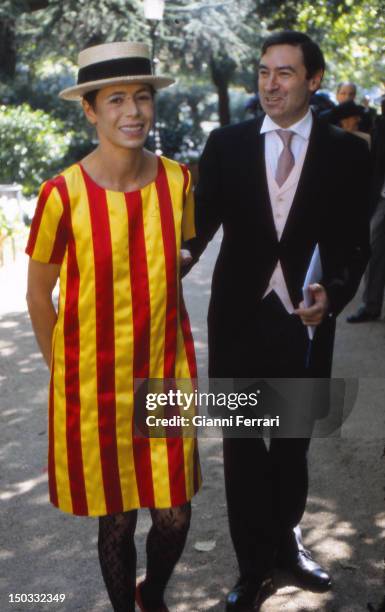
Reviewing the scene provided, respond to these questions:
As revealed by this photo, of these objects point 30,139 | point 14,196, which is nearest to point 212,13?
point 30,139

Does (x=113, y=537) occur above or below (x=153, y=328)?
below

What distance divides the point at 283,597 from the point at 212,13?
719 inches

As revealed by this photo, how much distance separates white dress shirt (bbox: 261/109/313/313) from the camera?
11.8 ft

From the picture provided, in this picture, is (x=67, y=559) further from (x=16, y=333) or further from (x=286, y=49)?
(x=16, y=333)

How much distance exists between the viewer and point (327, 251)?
12.0ft

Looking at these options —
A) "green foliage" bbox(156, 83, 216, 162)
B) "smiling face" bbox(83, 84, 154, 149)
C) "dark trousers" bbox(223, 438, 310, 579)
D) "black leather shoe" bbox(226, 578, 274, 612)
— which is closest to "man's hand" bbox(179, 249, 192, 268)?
"smiling face" bbox(83, 84, 154, 149)

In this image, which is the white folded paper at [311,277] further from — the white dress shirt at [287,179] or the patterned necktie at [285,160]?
the patterned necktie at [285,160]

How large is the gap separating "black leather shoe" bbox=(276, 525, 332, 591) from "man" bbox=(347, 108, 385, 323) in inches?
181

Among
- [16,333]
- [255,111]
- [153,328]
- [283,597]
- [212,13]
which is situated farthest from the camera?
Result: [212,13]

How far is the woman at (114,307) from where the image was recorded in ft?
9.86

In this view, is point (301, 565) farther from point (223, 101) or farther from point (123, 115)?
point (223, 101)

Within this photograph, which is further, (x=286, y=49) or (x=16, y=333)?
(x=16, y=333)

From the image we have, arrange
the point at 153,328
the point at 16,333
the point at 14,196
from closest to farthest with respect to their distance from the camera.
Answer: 1. the point at 153,328
2. the point at 16,333
3. the point at 14,196

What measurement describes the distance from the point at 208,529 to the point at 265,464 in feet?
2.73
